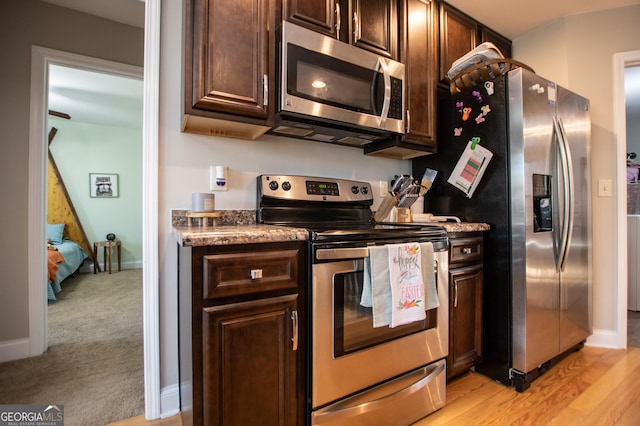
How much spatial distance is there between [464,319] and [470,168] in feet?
2.96

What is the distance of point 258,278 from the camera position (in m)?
1.04

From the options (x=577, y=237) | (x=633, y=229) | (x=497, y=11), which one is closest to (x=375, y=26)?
(x=497, y=11)

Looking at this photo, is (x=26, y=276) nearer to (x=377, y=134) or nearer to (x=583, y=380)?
(x=377, y=134)

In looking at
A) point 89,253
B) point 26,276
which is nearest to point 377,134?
point 26,276

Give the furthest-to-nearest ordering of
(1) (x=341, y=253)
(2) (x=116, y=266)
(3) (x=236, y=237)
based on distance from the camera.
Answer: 1. (2) (x=116, y=266)
2. (1) (x=341, y=253)
3. (3) (x=236, y=237)

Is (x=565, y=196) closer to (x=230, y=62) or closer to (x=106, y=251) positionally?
(x=230, y=62)

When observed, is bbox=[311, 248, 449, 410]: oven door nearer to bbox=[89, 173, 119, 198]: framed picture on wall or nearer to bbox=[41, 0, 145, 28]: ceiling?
bbox=[41, 0, 145, 28]: ceiling

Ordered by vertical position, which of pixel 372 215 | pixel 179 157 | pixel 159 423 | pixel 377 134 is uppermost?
pixel 377 134

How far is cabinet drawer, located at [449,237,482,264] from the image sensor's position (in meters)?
1.64

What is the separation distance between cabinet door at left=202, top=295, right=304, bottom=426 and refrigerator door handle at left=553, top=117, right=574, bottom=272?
171 cm

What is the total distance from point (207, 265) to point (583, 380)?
2202 millimetres

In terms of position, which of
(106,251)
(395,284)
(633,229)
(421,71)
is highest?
(421,71)

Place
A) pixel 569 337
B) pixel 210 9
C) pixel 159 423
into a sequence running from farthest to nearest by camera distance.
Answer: pixel 569 337, pixel 159 423, pixel 210 9

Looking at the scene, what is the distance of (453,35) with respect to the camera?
7.00 ft
